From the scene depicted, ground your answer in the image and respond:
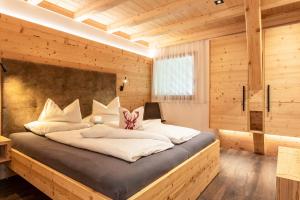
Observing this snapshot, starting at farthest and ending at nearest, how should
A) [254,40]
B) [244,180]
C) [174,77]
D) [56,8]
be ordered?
[174,77] < [56,8] < [254,40] < [244,180]

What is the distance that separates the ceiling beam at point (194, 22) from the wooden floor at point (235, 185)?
2.56 metres

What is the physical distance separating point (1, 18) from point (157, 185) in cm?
286

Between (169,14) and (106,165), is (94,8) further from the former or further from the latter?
(106,165)

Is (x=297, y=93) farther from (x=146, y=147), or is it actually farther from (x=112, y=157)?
(x=112, y=157)

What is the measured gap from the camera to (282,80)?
3.34m

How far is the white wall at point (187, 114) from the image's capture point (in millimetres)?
4410

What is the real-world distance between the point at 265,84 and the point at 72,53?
350 cm

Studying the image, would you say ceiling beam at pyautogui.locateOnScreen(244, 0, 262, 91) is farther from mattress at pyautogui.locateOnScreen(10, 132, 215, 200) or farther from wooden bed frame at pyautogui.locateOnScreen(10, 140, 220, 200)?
mattress at pyautogui.locateOnScreen(10, 132, 215, 200)

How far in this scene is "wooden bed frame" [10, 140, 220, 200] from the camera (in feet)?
4.66

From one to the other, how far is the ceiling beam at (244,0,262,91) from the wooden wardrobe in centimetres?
25

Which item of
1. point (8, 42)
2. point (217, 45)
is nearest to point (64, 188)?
point (8, 42)

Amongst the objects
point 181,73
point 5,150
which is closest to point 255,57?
point 181,73

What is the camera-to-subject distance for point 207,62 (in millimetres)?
4312

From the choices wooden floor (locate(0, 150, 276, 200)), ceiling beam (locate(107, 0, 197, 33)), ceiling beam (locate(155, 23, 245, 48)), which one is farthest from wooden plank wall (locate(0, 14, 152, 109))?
wooden floor (locate(0, 150, 276, 200))
